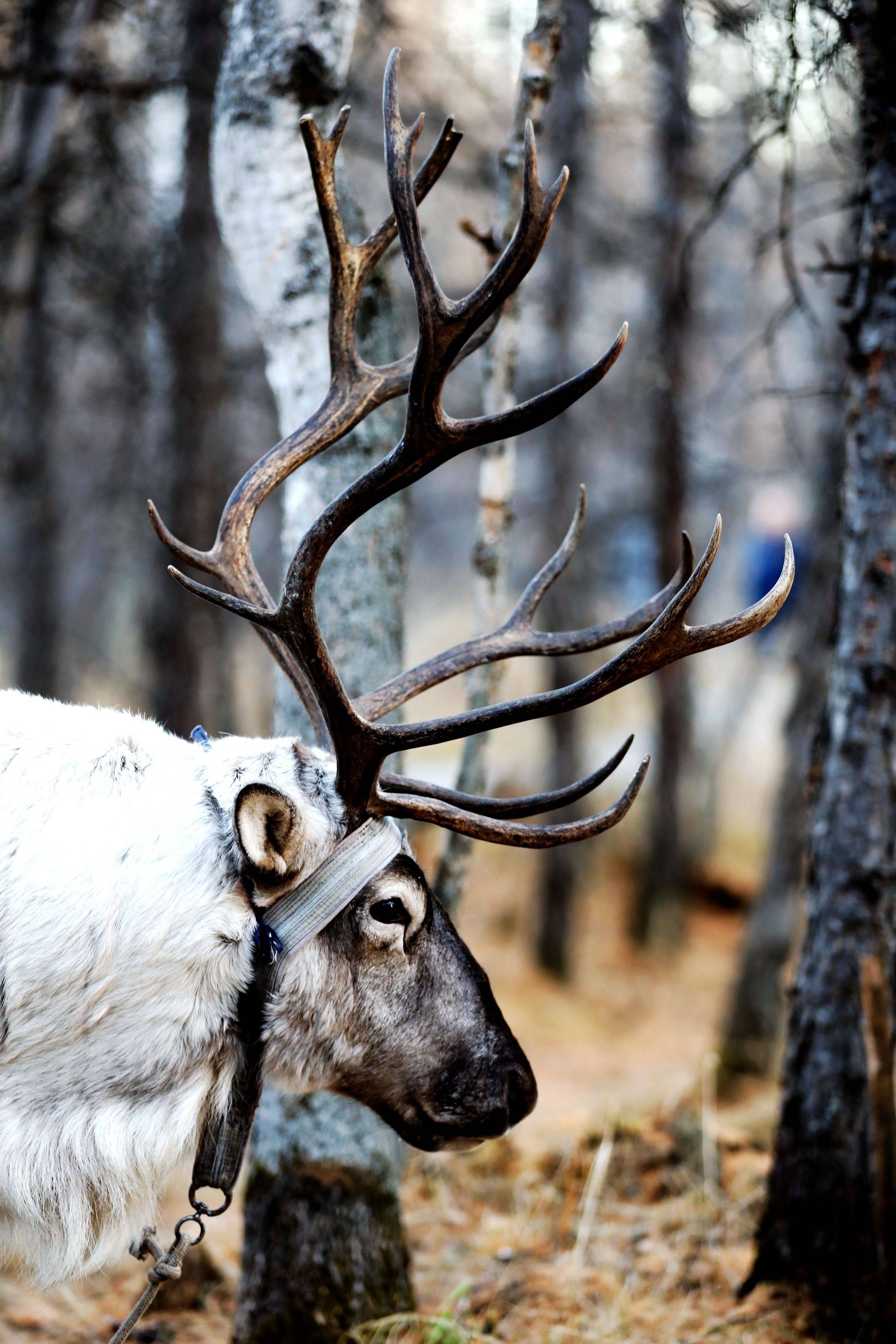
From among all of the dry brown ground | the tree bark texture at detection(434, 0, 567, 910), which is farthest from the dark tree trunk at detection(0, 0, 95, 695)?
the dry brown ground

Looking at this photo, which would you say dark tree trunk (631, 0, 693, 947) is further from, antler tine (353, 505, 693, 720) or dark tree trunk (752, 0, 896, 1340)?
antler tine (353, 505, 693, 720)

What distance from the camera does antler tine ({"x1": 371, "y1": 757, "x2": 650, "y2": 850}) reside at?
2.53m

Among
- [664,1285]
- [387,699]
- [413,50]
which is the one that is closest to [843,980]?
[664,1285]

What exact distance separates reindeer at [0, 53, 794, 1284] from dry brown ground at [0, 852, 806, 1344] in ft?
3.65

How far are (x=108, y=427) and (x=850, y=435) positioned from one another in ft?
34.3

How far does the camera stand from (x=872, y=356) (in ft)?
10.9

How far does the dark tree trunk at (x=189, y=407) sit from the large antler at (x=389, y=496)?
15.8 ft

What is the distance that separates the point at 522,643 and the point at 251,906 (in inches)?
47.8

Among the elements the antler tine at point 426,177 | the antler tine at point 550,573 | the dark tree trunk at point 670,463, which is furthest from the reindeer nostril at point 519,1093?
the dark tree trunk at point 670,463

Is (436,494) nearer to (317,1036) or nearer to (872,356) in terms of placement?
(872,356)

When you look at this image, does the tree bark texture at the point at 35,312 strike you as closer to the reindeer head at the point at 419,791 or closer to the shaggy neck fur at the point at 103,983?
the reindeer head at the point at 419,791

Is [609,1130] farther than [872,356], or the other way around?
[609,1130]

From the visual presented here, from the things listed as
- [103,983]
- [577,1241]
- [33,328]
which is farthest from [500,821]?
[33,328]

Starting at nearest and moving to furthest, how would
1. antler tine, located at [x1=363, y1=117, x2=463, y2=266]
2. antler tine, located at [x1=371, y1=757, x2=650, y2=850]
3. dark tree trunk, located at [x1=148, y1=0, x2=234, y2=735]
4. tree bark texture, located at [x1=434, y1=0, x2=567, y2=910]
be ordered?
antler tine, located at [x1=371, y1=757, x2=650, y2=850] → antler tine, located at [x1=363, y1=117, x2=463, y2=266] → tree bark texture, located at [x1=434, y1=0, x2=567, y2=910] → dark tree trunk, located at [x1=148, y1=0, x2=234, y2=735]
